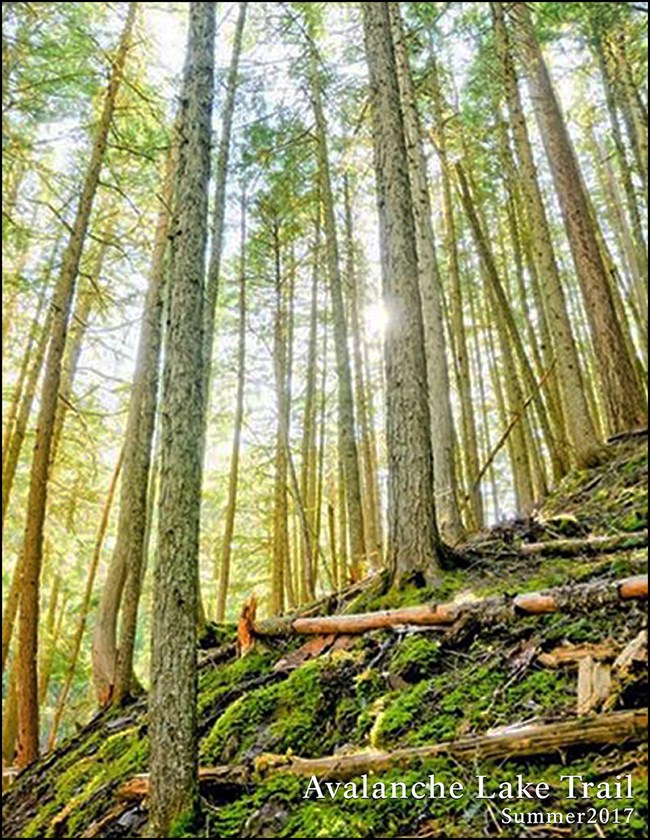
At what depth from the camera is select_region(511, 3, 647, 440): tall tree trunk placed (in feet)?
22.1

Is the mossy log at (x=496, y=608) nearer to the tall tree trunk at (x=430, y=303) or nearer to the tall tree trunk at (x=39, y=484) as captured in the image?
the tall tree trunk at (x=430, y=303)

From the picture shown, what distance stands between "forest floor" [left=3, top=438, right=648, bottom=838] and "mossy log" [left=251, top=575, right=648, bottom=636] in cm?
6

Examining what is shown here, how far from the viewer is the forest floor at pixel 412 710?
2.44 meters

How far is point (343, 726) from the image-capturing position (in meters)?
3.29

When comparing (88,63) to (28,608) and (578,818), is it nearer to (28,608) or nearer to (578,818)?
(28,608)

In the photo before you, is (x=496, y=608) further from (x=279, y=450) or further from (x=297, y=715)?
(x=279, y=450)

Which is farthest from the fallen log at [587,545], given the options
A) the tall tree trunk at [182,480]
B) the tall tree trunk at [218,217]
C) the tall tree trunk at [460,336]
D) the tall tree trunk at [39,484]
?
the tall tree trunk at [39,484]

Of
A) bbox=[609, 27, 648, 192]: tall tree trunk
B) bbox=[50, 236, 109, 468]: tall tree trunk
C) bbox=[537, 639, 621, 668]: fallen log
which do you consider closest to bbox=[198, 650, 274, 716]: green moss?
bbox=[537, 639, 621, 668]: fallen log

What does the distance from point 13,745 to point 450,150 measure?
496 inches

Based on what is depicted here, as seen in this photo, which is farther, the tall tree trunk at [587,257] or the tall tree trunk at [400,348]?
the tall tree trunk at [587,257]

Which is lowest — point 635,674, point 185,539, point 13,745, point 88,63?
point 13,745

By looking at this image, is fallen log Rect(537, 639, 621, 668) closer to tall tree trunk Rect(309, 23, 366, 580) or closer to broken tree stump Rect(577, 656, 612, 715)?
broken tree stump Rect(577, 656, 612, 715)

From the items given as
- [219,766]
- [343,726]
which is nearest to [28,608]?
[219,766]

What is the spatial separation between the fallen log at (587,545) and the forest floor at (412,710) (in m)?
0.04
